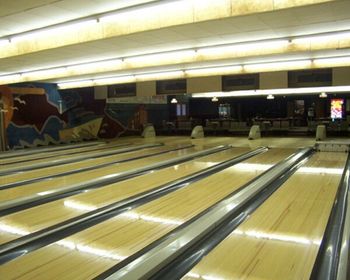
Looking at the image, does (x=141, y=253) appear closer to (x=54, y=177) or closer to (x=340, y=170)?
(x=54, y=177)

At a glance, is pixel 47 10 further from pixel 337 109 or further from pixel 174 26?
pixel 337 109

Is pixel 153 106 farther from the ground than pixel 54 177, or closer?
farther from the ground

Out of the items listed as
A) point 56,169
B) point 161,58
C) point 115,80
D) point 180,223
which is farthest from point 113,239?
point 115,80

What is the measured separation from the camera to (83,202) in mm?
4477

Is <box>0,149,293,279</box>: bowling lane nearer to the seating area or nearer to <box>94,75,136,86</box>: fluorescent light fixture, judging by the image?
<box>94,75,136,86</box>: fluorescent light fixture

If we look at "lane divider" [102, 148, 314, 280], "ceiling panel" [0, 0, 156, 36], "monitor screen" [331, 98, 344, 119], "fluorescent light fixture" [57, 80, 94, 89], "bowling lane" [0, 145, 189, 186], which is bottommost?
"lane divider" [102, 148, 314, 280]

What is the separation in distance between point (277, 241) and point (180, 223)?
38.4 inches

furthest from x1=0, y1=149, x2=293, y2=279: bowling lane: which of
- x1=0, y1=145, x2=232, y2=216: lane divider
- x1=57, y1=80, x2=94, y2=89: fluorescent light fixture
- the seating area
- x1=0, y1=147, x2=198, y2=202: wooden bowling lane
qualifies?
the seating area

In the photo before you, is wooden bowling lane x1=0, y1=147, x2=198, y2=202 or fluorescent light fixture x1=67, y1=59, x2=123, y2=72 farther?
fluorescent light fixture x1=67, y1=59, x2=123, y2=72

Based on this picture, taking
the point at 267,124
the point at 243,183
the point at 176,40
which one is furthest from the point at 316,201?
the point at 267,124

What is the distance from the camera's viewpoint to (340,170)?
640 centimetres

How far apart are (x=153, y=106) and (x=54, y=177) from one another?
1235cm

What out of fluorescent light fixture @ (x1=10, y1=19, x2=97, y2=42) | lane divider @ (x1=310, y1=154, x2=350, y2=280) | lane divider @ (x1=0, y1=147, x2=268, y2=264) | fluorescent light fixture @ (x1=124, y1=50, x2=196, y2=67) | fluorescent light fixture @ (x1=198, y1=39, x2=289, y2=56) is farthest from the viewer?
fluorescent light fixture @ (x1=124, y1=50, x2=196, y2=67)

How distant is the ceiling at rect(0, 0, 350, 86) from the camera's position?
4566 millimetres
